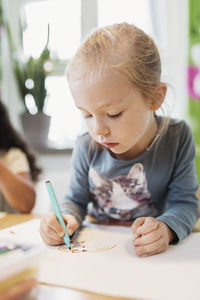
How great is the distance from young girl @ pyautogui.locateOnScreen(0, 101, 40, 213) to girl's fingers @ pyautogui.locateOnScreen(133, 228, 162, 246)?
54cm

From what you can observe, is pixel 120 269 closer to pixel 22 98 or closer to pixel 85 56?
pixel 85 56

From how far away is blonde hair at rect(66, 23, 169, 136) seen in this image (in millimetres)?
667

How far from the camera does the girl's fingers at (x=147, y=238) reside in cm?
60

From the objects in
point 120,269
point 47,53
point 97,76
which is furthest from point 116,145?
point 47,53

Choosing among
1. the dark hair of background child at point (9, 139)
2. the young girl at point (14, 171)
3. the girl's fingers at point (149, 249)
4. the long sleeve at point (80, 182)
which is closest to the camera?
the girl's fingers at point (149, 249)

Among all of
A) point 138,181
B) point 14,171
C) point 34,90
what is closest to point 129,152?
point 138,181

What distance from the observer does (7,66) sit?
2227 mm

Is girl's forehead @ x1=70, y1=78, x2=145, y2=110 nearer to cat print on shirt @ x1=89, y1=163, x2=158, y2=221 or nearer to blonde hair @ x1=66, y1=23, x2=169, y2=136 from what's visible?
blonde hair @ x1=66, y1=23, x2=169, y2=136

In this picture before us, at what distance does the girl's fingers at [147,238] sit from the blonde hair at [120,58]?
10.8 inches

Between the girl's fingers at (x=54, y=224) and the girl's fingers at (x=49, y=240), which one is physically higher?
the girl's fingers at (x=54, y=224)

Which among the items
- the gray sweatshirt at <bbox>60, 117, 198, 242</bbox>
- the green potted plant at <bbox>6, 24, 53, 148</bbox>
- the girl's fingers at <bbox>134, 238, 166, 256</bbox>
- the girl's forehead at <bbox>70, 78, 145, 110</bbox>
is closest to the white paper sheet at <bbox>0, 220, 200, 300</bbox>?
the girl's fingers at <bbox>134, 238, 166, 256</bbox>

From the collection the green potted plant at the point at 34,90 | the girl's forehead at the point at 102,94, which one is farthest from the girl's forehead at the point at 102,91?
the green potted plant at the point at 34,90

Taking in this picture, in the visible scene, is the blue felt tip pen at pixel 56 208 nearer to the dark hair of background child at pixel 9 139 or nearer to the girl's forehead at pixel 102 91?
the girl's forehead at pixel 102 91

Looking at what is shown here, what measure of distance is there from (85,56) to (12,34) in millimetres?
1708
